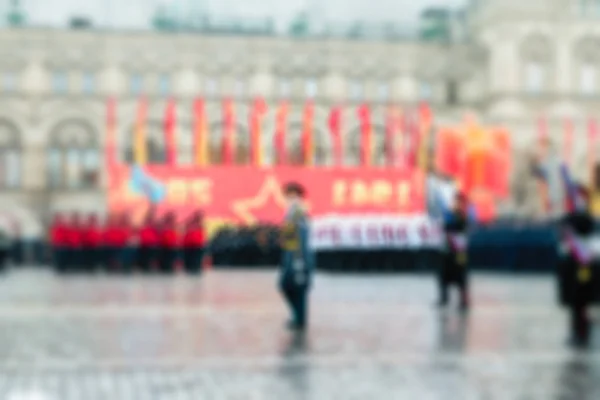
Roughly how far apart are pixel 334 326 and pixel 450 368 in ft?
13.6

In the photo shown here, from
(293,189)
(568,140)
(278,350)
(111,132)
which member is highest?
(293,189)

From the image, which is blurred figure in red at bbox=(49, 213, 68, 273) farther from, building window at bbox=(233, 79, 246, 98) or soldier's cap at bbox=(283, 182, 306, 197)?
building window at bbox=(233, 79, 246, 98)

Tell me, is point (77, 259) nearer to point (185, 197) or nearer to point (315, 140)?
point (185, 197)

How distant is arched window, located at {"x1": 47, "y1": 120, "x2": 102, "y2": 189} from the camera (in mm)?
51906

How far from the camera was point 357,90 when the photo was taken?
56031 millimetres

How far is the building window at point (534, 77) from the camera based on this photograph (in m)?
55.1

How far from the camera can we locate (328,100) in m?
55.2

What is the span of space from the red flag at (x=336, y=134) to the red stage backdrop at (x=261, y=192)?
7419 millimetres

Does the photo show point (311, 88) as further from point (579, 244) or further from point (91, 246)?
point (579, 244)

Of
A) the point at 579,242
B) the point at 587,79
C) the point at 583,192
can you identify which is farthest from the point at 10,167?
the point at 579,242

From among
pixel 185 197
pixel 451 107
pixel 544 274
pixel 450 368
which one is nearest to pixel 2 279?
pixel 185 197

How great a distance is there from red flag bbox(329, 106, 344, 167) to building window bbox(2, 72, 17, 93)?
45.7 ft

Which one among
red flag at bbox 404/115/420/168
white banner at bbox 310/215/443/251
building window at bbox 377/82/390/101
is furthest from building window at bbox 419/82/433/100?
white banner at bbox 310/215/443/251

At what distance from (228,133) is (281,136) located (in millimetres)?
2455
